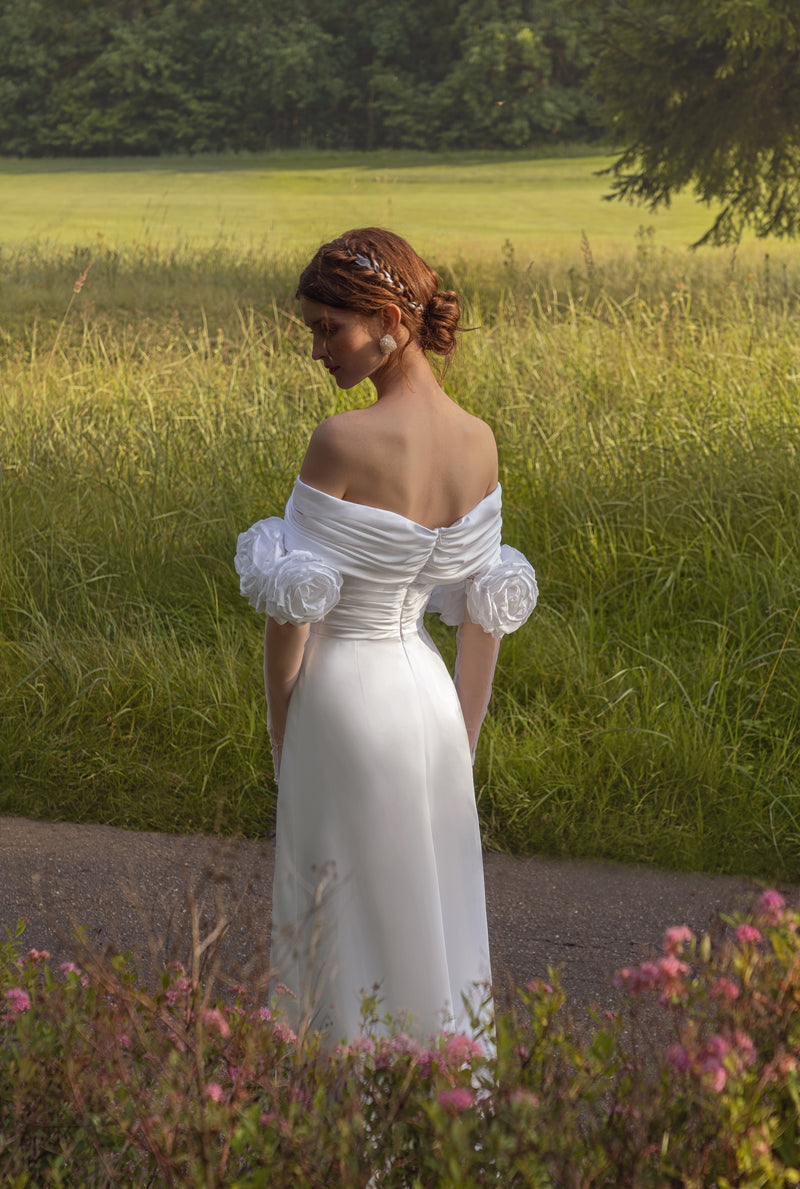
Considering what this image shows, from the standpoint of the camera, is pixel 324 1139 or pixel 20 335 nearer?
pixel 324 1139

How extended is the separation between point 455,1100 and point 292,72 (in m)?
29.0

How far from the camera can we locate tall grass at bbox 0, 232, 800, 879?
402 cm

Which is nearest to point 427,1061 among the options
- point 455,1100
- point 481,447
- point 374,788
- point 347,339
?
point 455,1100

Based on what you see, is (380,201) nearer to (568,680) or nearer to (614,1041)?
(568,680)

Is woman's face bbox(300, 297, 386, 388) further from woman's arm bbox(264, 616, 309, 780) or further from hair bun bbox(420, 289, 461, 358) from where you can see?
woman's arm bbox(264, 616, 309, 780)

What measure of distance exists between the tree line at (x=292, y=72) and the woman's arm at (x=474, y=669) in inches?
1062

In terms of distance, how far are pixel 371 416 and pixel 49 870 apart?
242 cm

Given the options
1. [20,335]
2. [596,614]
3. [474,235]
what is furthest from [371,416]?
[474,235]

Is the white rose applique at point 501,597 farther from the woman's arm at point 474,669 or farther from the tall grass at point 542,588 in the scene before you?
the tall grass at point 542,588

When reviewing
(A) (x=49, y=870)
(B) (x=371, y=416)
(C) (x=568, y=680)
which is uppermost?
(B) (x=371, y=416)

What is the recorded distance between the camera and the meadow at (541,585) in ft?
13.2

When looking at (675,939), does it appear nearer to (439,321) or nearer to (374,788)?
(374,788)

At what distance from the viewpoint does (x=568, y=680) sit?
4414 mm

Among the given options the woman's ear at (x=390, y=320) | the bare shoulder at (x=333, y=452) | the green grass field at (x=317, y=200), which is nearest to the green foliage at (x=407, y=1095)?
the bare shoulder at (x=333, y=452)
